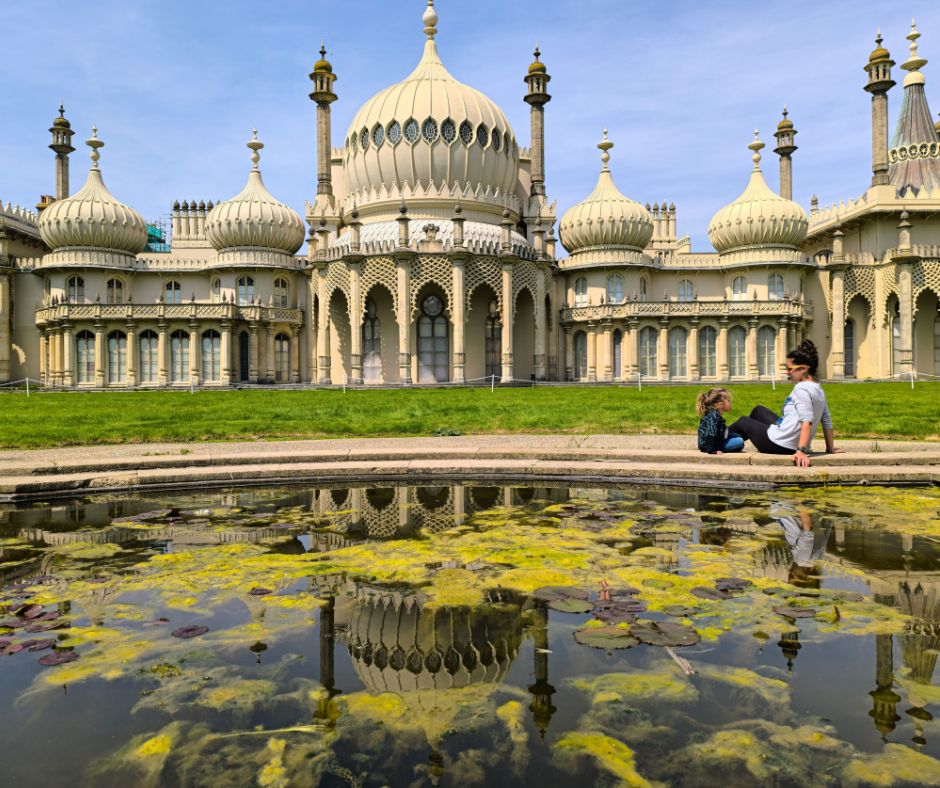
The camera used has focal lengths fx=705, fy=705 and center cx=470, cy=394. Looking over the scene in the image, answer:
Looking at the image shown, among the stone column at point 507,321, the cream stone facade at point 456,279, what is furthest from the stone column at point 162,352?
the stone column at point 507,321

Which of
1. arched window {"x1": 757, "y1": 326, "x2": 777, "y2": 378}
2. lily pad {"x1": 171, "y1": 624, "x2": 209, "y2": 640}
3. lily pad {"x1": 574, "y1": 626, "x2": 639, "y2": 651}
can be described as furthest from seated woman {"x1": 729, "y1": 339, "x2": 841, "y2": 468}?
arched window {"x1": 757, "y1": 326, "x2": 777, "y2": 378}

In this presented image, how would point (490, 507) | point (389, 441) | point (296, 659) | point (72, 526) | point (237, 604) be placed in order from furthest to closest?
point (389, 441)
point (490, 507)
point (72, 526)
point (237, 604)
point (296, 659)

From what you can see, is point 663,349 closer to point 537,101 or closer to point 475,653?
point 537,101

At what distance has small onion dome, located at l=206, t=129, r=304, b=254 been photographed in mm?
39688

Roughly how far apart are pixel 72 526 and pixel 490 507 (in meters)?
3.83

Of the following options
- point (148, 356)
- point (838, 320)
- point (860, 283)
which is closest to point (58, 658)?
point (148, 356)

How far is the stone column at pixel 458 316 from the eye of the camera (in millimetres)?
33469

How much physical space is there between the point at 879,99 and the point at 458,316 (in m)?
27.9

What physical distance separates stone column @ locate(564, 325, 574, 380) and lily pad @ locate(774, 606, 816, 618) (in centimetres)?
3527

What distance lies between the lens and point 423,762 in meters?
2.53

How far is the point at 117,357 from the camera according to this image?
37.3 meters

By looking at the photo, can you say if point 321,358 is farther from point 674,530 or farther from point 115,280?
point 674,530

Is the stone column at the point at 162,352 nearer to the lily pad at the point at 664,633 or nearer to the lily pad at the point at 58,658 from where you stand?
the lily pad at the point at 58,658

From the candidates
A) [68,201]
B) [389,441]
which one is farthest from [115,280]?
[389,441]
